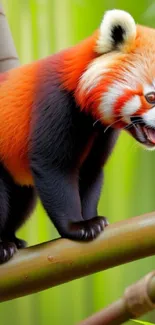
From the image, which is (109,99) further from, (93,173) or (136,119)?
(93,173)

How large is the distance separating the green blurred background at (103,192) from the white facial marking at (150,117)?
1015 millimetres

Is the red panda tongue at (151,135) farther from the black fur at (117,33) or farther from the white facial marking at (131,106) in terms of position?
the black fur at (117,33)

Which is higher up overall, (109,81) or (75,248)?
(109,81)

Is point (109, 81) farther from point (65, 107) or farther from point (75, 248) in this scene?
point (75, 248)

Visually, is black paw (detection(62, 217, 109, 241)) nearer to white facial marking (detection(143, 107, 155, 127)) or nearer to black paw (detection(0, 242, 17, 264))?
black paw (detection(0, 242, 17, 264))

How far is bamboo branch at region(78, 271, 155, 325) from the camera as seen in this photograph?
1.28 metres

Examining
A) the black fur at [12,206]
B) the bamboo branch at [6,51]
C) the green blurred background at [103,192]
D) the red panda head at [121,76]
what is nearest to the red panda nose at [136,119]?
the red panda head at [121,76]

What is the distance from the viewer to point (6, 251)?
135 centimetres

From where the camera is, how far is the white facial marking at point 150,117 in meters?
1.25

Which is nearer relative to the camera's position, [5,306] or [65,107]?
[65,107]

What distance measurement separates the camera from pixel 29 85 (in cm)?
146

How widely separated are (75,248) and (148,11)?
4.26 ft

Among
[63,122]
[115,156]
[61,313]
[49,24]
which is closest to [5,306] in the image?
[61,313]

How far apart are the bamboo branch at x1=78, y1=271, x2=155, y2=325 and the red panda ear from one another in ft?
1.61
